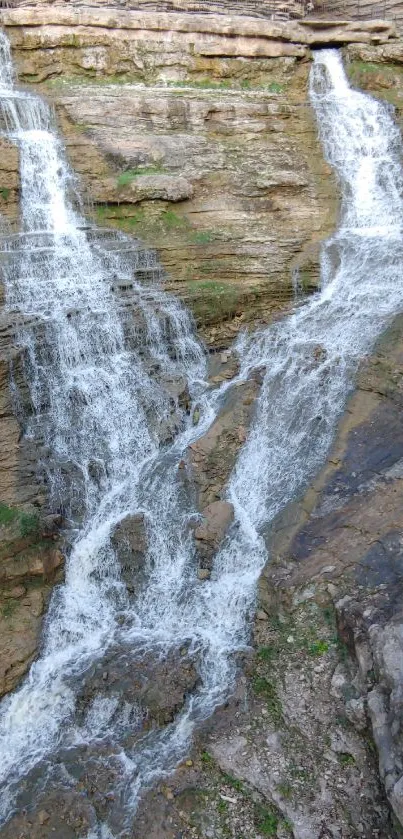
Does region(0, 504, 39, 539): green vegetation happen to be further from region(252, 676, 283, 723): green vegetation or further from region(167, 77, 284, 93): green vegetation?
region(167, 77, 284, 93): green vegetation

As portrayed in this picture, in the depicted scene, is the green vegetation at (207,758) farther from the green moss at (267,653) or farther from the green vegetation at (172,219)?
the green vegetation at (172,219)

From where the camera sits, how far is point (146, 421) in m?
10.5

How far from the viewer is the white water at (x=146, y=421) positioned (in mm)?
7414

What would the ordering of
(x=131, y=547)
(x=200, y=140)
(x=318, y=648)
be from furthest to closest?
(x=200, y=140), (x=131, y=547), (x=318, y=648)

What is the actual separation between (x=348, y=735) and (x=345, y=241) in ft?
34.1

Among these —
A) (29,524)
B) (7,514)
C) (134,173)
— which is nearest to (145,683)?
(29,524)

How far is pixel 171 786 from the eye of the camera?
6.31 metres

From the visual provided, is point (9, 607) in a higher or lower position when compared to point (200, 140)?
lower

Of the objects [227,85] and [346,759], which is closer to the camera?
[346,759]

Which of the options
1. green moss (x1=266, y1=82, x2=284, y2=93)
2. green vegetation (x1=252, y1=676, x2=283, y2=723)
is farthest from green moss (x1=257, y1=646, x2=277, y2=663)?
green moss (x1=266, y1=82, x2=284, y2=93)

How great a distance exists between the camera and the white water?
7414 mm

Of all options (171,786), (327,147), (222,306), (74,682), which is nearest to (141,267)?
(222,306)

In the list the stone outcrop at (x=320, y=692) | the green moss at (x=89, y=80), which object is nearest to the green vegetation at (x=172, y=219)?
the green moss at (x=89, y=80)

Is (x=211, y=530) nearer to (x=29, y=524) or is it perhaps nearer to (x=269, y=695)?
(x=269, y=695)
